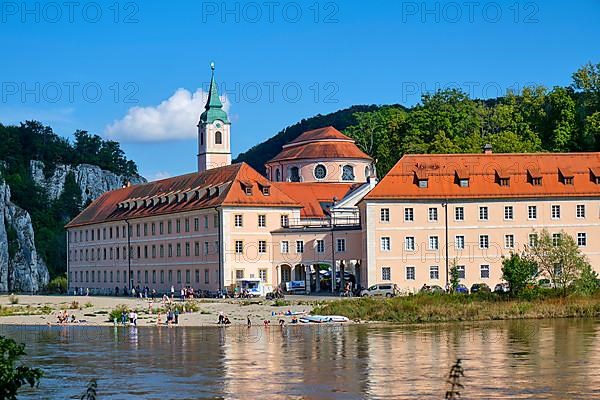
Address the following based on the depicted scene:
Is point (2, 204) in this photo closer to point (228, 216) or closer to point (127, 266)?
point (127, 266)

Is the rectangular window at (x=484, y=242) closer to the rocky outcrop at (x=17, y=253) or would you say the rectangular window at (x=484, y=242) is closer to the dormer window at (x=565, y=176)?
the dormer window at (x=565, y=176)

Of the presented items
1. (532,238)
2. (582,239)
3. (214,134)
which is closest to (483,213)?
(532,238)

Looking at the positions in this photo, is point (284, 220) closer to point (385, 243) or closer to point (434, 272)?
point (385, 243)

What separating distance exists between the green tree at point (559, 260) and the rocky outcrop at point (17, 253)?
8144 centimetres

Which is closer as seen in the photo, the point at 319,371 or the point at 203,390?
the point at 203,390

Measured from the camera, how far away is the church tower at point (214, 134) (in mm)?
126750

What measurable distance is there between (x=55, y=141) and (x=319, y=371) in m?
137

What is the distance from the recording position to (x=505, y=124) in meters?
108

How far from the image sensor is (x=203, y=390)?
3728 cm

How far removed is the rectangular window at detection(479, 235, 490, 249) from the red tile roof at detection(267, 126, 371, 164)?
109 ft

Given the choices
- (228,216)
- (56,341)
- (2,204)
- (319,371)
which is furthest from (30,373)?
(2,204)

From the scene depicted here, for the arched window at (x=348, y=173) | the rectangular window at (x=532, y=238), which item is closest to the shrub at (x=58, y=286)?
the arched window at (x=348, y=173)

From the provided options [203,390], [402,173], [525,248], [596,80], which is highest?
[596,80]

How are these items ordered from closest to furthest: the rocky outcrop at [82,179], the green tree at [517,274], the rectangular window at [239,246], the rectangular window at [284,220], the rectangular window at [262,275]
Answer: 1. the green tree at [517,274]
2. the rectangular window at [239,246]
3. the rectangular window at [262,275]
4. the rectangular window at [284,220]
5. the rocky outcrop at [82,179]
